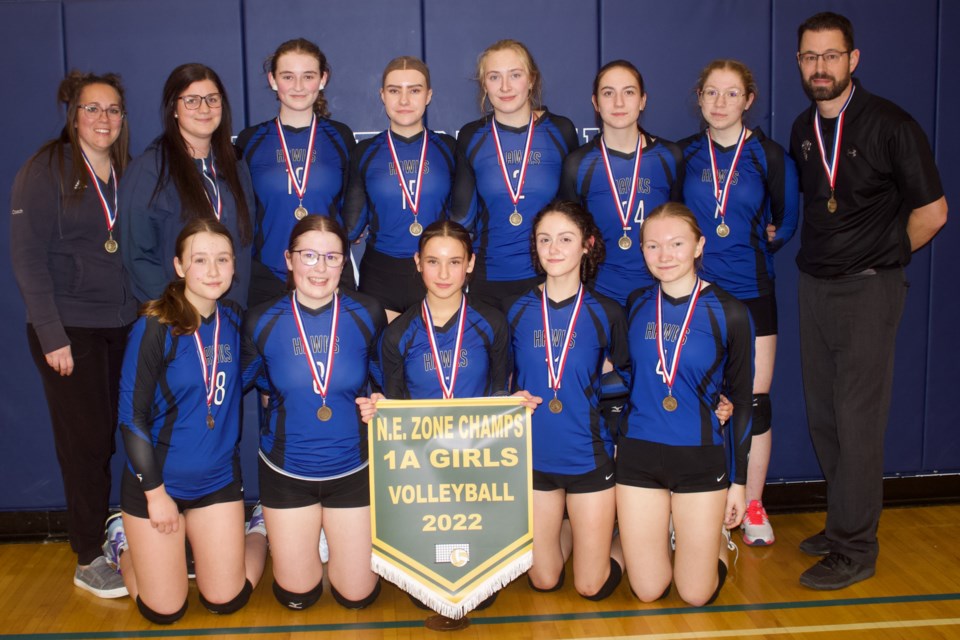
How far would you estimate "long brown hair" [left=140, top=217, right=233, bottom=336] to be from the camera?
354 centimetres

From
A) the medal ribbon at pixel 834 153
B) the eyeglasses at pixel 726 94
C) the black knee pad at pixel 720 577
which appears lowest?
the black knee pad at pixel 720 577

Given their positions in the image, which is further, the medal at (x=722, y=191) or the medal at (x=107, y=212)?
the medal at (x=722, y=191)

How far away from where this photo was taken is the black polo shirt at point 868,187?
384cm

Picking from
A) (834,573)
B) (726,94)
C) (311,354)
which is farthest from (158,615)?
(726,94)

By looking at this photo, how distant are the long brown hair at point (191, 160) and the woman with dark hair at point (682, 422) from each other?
69.3 inches

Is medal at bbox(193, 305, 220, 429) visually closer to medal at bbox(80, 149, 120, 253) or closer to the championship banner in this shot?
the championship banner

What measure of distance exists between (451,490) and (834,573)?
1737 millimetres

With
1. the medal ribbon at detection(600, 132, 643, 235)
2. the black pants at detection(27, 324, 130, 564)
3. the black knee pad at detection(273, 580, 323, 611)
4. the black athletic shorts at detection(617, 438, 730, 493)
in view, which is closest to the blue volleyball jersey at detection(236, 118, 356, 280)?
the black pants at detection(27, 324, 130, 564)

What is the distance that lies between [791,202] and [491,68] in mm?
1537

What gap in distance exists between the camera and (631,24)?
4.65 m

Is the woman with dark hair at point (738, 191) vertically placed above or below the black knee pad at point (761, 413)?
above

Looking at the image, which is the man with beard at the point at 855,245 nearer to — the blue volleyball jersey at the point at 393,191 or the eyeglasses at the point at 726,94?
the eyeglasses at the point at 726,94

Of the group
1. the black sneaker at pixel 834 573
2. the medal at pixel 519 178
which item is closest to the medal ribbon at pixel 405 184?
the medal at pixel 519 178

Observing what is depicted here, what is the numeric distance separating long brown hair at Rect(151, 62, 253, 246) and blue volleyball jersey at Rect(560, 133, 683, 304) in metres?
1.45
